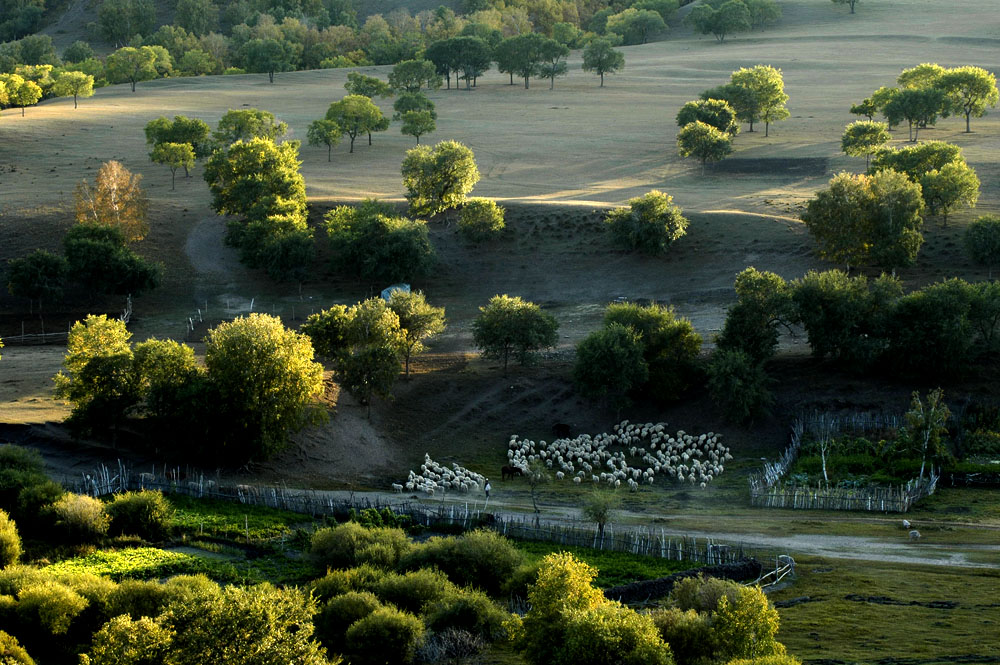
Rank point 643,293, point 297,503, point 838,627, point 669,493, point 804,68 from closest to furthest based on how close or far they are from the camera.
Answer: point 838,627 < point 297,503 < point 669,493 < point 643,293 < point 804,68

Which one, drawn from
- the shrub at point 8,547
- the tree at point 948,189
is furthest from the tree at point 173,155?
the shrub at point 8,547

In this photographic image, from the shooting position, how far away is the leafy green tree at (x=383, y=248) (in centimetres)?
9169

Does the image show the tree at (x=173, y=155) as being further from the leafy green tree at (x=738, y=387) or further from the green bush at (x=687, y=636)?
the green bush at (x=687, y=636)

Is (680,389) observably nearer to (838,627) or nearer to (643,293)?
(643,293)

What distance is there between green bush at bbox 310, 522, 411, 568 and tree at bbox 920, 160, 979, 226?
59255 mm

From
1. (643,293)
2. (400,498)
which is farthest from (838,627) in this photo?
(643,293)

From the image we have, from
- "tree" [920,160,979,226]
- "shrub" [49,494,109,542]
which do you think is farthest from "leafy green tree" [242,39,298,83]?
"shrub" [49,494,109,542]

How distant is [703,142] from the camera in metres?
117

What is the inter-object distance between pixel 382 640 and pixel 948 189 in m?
68.6

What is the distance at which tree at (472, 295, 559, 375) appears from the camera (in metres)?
75.8

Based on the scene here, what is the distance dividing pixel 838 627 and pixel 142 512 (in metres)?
30.7

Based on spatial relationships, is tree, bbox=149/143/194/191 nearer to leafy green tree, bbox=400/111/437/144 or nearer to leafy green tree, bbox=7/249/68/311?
leafy green tree, bbox=400/111/437/144

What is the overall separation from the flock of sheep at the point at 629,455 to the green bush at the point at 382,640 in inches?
916

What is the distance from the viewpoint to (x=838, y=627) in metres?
42.9
